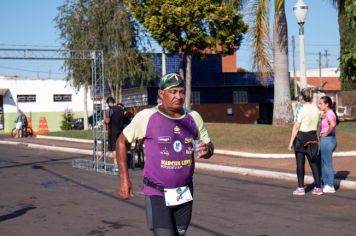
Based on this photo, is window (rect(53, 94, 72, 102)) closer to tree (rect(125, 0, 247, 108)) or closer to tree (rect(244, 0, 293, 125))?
tree (rect(125, 0, 247, 108))

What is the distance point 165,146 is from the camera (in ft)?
16.0

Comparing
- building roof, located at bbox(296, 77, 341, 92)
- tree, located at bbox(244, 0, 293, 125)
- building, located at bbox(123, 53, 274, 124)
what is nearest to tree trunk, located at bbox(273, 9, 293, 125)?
tree, located at bbox(244, 0, 293, 125)

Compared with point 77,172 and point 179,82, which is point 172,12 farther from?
point 179,82

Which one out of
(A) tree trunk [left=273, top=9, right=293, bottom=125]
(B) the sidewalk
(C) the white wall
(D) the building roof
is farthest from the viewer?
(D) the building roof

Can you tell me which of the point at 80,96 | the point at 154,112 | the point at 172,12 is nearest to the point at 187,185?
the point at 154,112

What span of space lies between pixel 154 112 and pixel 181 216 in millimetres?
865

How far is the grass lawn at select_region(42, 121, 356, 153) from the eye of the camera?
20.2 m

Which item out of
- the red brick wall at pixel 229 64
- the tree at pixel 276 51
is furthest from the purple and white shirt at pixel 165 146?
the red brick wall at pixel 229 64

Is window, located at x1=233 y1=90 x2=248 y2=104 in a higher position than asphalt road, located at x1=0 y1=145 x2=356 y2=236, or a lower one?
higher

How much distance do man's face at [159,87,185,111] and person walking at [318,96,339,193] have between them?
694cm

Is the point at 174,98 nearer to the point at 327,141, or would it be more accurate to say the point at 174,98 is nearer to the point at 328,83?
the point at 327,141

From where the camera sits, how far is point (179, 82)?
4.97 m

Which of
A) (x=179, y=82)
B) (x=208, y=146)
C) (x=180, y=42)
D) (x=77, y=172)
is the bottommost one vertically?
(x=77, y=172)

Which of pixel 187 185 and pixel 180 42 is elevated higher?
pixel 180 42
